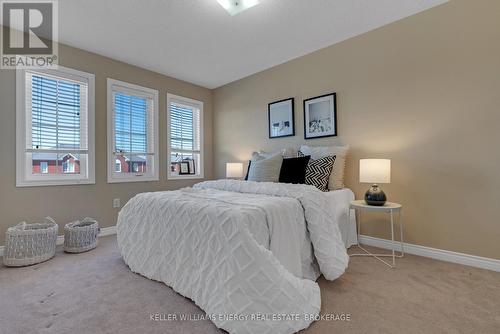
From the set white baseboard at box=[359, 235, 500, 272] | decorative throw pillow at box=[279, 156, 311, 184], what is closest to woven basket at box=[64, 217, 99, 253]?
decorative throw pillow at box=[279, 156, 311, 184]

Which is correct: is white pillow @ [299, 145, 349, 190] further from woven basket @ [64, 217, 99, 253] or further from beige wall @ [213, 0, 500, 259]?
woven basket @ [64, 217, 99, 253]

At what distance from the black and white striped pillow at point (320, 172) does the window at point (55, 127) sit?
277 centimetres

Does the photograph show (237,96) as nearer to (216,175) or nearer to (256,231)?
(216,175)

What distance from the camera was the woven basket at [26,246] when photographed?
2.14 m

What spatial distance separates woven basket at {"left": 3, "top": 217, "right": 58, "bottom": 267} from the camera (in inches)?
84.1

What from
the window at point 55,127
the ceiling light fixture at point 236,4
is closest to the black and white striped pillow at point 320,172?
the ceiling light fixture at point 236,4

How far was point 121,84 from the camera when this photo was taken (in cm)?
333

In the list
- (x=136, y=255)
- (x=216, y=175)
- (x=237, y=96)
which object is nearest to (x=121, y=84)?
(x=237, y=96)

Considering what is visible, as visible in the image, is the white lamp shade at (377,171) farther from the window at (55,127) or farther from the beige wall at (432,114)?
the window at (55,127)

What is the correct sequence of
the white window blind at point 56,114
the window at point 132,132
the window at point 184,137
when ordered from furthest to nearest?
the window at point 184,137, the window at point 132,132, the white window blind at point 56,114

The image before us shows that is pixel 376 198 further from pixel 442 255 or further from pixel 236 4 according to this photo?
pixel 236 4

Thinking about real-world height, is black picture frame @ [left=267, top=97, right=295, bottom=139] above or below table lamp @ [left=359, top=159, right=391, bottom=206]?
above

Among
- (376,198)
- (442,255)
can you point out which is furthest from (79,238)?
(442,255)

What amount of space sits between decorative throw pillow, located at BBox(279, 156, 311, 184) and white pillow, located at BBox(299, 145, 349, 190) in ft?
1.10
